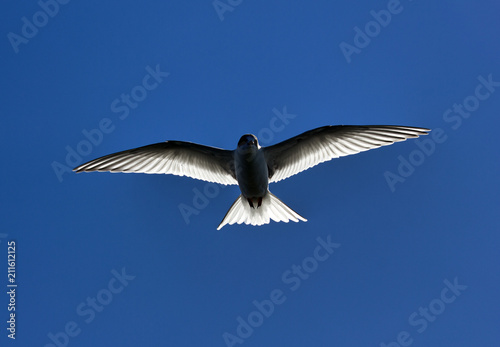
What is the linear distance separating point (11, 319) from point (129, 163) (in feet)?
8.21

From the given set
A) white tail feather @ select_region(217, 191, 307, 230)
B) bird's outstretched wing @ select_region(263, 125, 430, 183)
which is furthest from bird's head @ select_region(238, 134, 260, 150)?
white tail feather @ select_region(217, 191, 307, 230)

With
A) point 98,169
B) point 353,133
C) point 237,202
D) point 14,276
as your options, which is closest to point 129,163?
point 98,169

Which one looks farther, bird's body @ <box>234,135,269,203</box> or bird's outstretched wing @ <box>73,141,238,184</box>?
bird's outstretched wing @ <box>73,141,238,184</box>

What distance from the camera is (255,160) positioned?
26.1 ft

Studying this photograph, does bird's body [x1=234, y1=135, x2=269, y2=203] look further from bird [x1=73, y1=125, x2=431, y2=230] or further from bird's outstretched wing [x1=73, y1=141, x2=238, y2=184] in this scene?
bird's outstretched wing [x1=73, y1=141, x2=238, y2=184]

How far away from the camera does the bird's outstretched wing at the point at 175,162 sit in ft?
27.2

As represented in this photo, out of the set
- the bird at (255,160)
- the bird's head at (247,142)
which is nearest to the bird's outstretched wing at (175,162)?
the bird at (255,160)

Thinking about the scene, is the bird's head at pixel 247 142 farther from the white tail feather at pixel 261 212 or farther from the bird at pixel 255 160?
the white tail feather at pixel 261 212

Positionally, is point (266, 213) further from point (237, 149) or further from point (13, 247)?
point (13, 247)

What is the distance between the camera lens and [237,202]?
338 inches

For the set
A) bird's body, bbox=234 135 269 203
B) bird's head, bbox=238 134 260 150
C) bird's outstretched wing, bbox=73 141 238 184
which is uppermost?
bird's outstretched wing, bbox=73 141 238 184

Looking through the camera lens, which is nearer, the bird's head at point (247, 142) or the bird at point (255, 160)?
the bird's head at point (247, 142)

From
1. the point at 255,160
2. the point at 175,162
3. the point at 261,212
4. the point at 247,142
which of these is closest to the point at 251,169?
the point at 255,160

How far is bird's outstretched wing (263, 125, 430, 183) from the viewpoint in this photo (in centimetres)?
805
